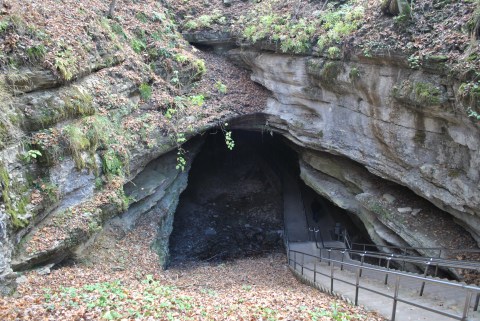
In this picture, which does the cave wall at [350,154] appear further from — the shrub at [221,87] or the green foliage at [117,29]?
the green foliage at [117,29]

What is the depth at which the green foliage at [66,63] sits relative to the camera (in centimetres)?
935

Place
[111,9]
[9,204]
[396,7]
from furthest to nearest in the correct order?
[111,9], [396,7], [9,204]

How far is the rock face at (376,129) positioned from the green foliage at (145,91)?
16.6ft

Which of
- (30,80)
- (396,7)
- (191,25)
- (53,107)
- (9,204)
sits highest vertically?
(191,25)

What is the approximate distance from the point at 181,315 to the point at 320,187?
10.6m

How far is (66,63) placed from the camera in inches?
380

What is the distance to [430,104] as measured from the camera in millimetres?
9273

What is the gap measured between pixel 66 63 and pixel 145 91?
3.84m

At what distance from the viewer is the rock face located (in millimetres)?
9328

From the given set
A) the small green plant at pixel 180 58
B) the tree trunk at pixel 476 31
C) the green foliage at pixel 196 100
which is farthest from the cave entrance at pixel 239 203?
the tree trunk at pixel 476 31

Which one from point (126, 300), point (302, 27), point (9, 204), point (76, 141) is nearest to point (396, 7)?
point (302, 27)

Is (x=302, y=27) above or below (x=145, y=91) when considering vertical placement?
above

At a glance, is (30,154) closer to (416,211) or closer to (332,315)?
(332,315)

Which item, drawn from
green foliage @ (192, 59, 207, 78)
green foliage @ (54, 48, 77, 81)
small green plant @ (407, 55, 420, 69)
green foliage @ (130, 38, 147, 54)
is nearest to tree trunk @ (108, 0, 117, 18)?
green foliage @ (130, 38, 147, 54)
